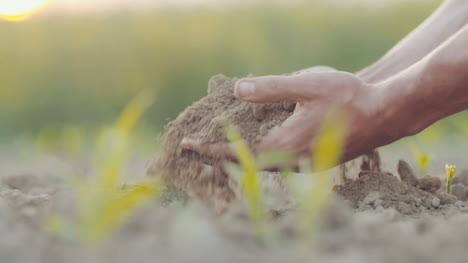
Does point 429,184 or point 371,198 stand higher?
point 429,184

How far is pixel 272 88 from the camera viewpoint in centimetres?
212

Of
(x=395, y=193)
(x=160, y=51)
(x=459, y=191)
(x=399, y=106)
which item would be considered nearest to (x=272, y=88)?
(x=399, y=106)

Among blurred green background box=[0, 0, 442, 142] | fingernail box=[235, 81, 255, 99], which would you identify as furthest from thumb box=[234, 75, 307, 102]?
blurred green background box=[0, 0, 442, 142]

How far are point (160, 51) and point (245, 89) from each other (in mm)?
5357

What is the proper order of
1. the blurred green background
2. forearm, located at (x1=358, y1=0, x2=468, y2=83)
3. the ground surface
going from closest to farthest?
the ground surface, forearm, located at (x1=358, y1=0, x2=468, y2=83), the blurred green background

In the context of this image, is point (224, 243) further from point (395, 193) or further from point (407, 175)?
point (407, 175)

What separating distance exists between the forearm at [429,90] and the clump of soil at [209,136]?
0.38 m

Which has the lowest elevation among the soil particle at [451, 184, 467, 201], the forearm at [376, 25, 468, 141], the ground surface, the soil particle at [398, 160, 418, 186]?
the ground surface

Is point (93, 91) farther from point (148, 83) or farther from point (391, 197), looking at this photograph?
point (391, 197)

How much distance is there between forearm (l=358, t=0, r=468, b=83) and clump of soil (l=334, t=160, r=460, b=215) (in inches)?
22.3

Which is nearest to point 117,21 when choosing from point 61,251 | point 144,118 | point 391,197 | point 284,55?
point 144,118

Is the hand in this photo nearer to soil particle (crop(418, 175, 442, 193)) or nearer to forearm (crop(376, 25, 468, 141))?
forearm (crop(376, 25, 468, 141))

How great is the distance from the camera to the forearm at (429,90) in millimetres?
2031

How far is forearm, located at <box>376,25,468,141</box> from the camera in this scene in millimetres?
2031
